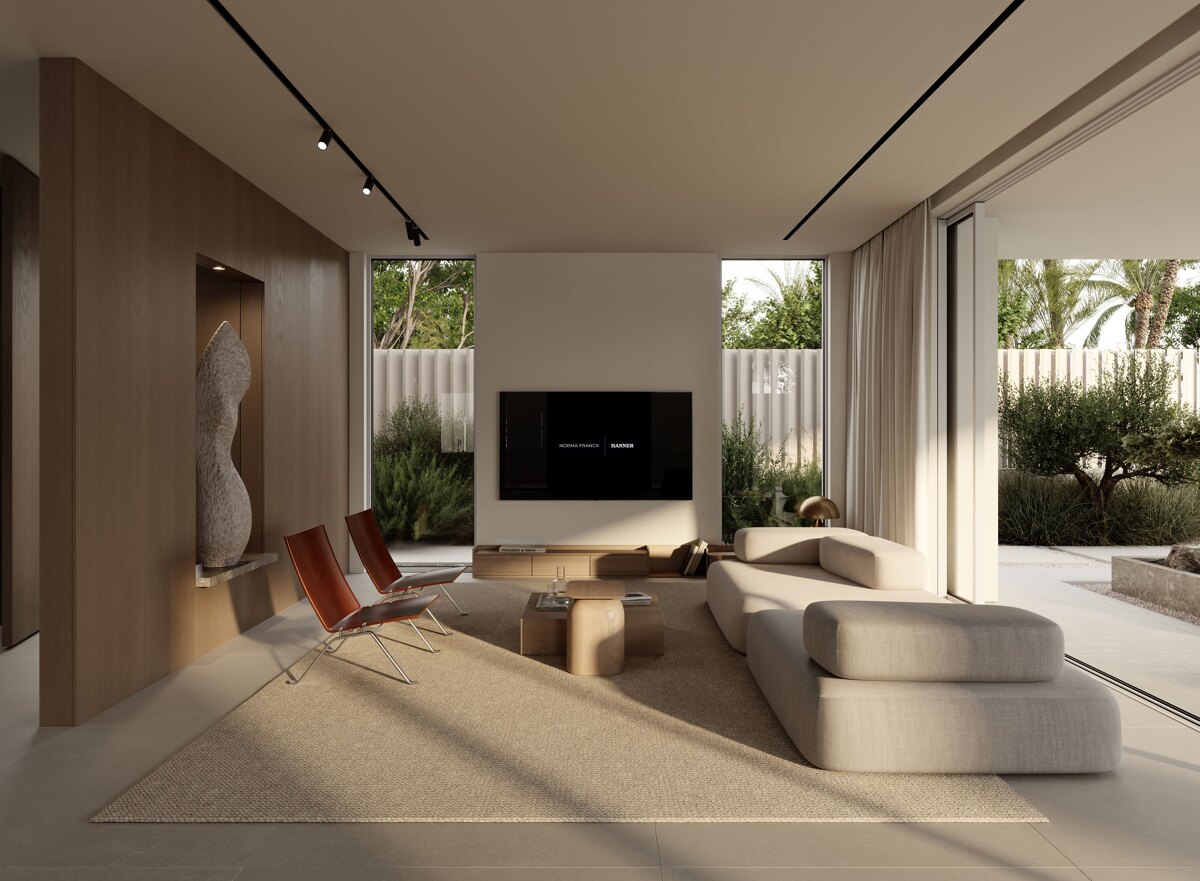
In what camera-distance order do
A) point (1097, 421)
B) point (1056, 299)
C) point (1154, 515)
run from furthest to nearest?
point (1056, 299) → point (1097, 421) → point (1154, 515)

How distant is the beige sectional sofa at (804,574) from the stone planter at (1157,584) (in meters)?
2.30

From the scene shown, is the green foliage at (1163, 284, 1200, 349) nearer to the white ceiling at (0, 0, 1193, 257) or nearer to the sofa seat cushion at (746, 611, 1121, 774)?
the white ceiling at (0, 0, 1193, 257)

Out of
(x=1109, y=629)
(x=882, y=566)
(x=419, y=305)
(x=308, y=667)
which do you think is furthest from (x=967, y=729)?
(x=419, y=305)

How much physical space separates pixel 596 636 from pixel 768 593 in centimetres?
105

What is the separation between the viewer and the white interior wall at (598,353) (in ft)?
24.0

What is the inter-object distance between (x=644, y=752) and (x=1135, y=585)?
501cm

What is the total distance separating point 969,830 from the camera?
2.46 m

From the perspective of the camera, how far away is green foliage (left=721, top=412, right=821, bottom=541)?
7.64 meters

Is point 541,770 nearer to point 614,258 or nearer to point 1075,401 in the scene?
point 614,258

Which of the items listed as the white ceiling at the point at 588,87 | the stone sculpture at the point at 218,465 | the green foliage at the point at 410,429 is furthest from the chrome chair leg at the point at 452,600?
the white ceiling at the point at 588,87

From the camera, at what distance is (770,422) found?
7.71 meters

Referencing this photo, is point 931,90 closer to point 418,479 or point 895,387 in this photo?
point 895,387

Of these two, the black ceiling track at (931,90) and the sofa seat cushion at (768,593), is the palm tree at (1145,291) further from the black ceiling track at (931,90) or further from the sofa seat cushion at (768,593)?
the sofa seat cushion at (768,593)

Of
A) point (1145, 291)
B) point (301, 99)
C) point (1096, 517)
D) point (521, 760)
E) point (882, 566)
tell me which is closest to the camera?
point (521, 760)
